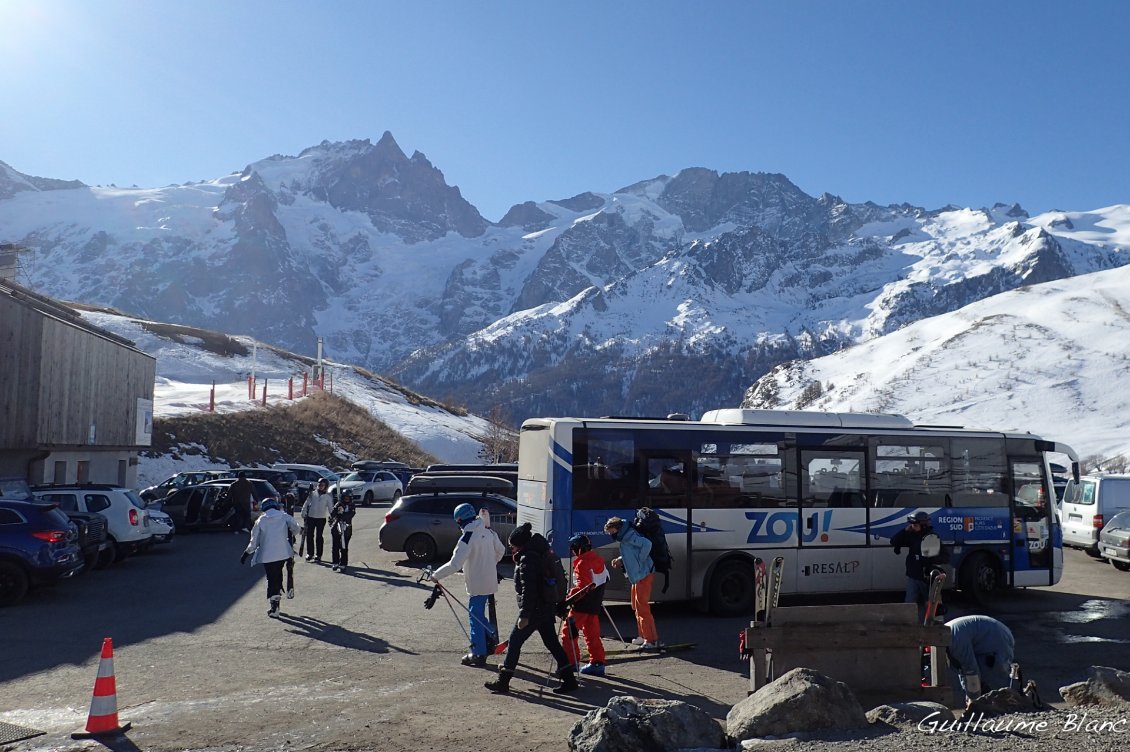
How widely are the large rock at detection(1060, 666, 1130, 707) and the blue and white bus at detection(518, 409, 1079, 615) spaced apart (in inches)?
245

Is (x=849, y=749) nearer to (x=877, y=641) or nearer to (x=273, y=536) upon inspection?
(x=877, y=641)

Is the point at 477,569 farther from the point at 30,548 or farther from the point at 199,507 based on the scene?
the point at 199,507

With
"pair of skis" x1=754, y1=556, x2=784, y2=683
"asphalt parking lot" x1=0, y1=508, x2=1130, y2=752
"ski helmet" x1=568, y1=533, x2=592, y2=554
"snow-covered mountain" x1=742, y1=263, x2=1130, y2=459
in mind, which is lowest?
"asphalt parking lot" x1=0, y1=508, x2=1130, y2=752

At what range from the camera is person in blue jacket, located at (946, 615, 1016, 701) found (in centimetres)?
800

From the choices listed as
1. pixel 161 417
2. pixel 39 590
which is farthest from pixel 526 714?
pixel 161 417

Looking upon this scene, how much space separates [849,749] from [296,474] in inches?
1516

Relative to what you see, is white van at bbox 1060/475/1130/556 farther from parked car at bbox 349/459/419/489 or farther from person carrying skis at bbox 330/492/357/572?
parked car at bbox 349/459/419/489

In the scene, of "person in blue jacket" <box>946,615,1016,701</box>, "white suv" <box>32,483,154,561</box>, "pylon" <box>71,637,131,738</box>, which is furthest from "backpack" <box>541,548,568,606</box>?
"white suv" <box>32,483,154,561</box>

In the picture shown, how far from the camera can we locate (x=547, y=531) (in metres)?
13.5

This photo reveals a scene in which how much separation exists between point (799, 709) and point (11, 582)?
12647mm

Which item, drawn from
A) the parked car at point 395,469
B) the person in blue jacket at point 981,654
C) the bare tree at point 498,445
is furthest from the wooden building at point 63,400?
the bare tree at point 498,445

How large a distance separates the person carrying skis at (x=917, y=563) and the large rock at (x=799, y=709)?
4769 mm

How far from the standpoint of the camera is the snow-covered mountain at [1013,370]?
70125 mm

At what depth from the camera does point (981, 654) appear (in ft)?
26.7
